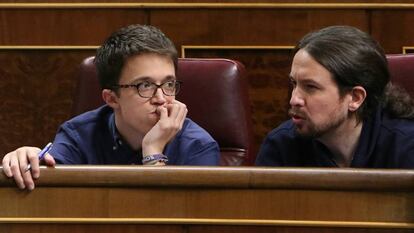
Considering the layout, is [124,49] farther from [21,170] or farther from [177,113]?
[21,170]

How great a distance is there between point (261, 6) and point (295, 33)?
0.09 meters

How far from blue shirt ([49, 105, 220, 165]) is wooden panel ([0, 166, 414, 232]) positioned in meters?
0.25

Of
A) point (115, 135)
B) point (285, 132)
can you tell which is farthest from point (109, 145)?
point (285, 132)

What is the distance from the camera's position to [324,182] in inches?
33.2

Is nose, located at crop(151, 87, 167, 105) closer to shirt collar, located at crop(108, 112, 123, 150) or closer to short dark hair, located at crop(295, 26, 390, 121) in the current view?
shirt collar, located at crop(108, 112, 123, 150)

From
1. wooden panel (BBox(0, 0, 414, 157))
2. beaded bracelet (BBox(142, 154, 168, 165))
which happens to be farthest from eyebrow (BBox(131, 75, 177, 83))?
wooden panel (BBox(0, 0, 414, 157))

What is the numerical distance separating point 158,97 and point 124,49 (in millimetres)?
85

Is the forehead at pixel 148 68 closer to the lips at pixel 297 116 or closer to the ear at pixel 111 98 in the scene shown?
the ear at pixel 111 98

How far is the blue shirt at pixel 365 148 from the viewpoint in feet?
3.52

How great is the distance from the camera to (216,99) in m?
1.23

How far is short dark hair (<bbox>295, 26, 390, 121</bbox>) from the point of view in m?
1.08

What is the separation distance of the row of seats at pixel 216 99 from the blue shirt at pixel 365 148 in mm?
91

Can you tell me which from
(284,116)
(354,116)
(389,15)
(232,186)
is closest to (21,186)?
(232,186)

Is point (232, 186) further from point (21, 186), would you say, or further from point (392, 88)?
point (392, 88)
